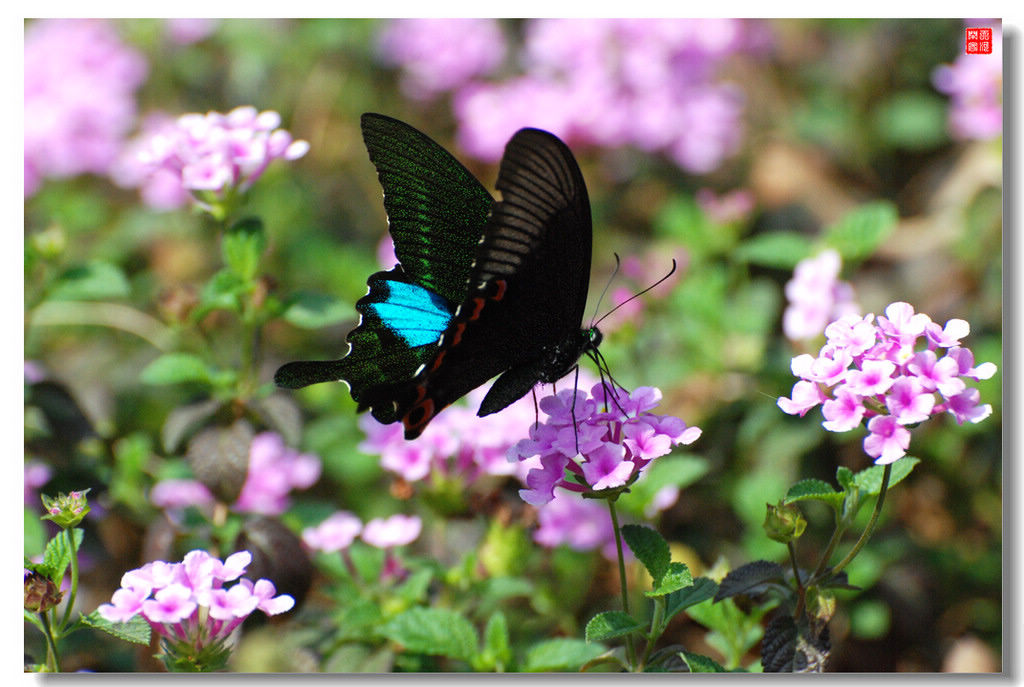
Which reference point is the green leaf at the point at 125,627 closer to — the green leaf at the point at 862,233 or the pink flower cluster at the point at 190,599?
the pink flower cluster at the point at 190,599

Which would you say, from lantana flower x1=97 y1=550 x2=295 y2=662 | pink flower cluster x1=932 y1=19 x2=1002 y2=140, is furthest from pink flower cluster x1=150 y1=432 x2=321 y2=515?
pink flower cluster x1=932 y1=19 x2=1002 y2=140

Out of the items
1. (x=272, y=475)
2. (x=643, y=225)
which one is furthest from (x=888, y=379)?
(x=643, y=225)

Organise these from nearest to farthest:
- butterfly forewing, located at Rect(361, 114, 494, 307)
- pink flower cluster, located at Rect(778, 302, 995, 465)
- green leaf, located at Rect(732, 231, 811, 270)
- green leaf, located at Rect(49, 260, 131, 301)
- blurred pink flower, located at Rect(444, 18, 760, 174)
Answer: pink flower cluster, located at Rect(778, 302, 995, 465) < butterfly forewing, located at Rect(361, 114, 494, 307) < green leaf, located at Rect(49, 260, 131, 301) < green leaf, located at Rect(732, 231, 811, 270) < blurred pink flower, located at Rect(444, 18, 760, 174)

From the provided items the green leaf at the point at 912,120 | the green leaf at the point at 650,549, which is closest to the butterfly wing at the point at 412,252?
the green leaf at the point at 650,549

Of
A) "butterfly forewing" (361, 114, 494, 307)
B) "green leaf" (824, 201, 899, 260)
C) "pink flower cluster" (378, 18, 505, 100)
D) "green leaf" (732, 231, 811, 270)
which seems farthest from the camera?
"pink flower cluster" (378, 18, 505, 100)

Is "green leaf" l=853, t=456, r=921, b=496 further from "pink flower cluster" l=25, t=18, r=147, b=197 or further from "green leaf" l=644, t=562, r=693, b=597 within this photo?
"pink flower cluster" l=25, t=18, r=147, b=197

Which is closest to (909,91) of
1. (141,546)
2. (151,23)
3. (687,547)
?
(687,547)
